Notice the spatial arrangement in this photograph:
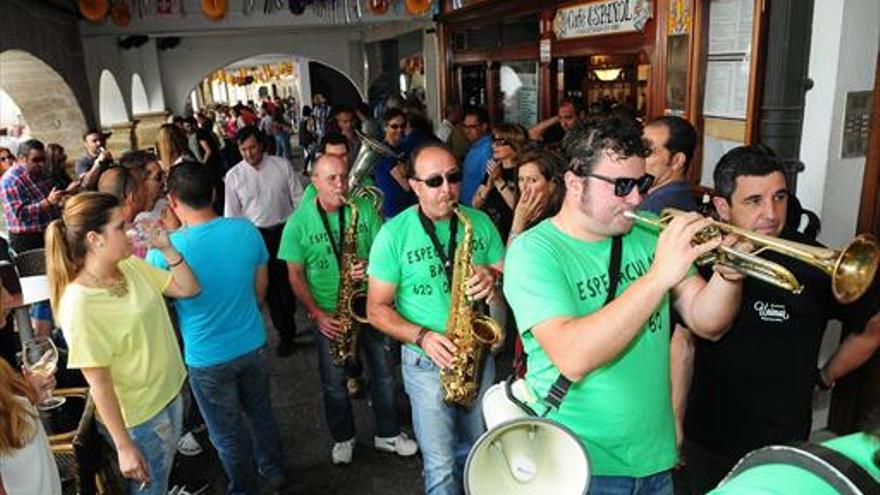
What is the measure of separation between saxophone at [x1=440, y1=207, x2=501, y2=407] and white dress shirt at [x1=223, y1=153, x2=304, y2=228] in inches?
123

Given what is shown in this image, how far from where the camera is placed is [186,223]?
3082 mm

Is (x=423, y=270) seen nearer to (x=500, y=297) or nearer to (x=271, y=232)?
(x=500, y=297)

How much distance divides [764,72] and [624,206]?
7.72 feet

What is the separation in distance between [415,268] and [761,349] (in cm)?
139

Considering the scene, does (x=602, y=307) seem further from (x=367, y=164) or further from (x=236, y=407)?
(x=367, y=164)

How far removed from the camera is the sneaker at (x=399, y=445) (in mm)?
3928

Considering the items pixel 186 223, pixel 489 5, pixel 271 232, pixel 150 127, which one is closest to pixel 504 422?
pixel 186 223

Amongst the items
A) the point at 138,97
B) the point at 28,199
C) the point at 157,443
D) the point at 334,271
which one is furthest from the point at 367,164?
the point at 138,97

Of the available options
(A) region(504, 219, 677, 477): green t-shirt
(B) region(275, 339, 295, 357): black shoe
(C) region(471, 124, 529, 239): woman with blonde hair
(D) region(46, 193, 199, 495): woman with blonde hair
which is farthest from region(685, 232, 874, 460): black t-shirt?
(B) region(275, 339, 295, 357): black shoe

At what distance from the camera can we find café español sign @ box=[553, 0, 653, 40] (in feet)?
16.3

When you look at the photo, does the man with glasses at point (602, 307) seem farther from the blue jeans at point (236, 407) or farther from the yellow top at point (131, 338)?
the blue jeans at point (236, 407)

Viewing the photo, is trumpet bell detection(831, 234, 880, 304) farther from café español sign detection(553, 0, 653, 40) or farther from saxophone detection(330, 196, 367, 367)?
café español sign detection(553, 0, 653, 40)

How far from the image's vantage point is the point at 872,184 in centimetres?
329

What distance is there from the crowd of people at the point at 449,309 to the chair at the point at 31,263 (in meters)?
0.99
